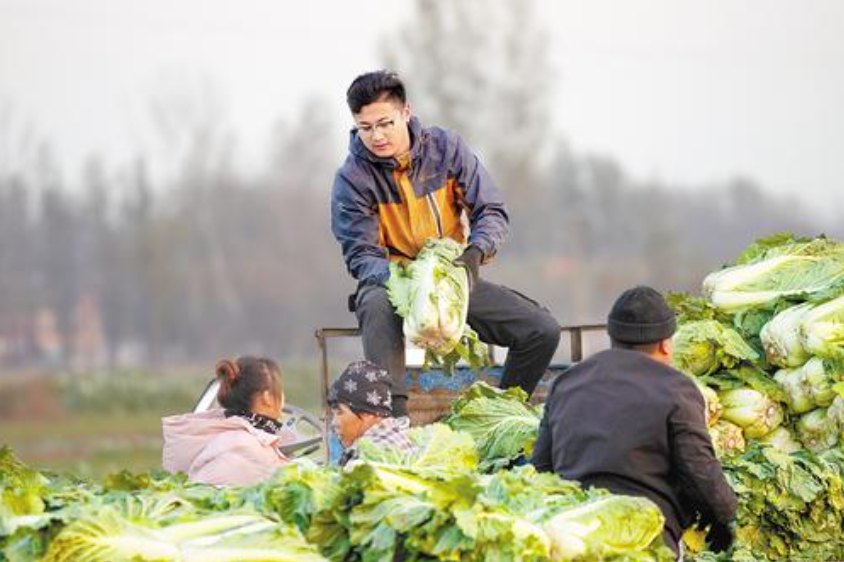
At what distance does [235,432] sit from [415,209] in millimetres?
1668

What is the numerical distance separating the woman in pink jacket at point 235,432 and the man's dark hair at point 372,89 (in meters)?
1.34

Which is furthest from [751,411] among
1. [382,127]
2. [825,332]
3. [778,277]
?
[382,127]

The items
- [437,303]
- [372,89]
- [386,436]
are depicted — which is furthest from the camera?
[372,89]

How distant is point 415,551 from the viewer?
5.07 metres

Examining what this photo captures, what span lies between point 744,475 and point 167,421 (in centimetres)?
275

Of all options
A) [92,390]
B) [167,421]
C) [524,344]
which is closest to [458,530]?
[167,421]

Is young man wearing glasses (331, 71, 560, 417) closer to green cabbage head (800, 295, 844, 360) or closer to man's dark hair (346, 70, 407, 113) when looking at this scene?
man's dark hair (346, 70, 407, 113)

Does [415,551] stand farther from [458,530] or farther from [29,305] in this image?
[29,305]

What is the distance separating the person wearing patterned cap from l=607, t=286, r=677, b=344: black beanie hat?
1.13 meters

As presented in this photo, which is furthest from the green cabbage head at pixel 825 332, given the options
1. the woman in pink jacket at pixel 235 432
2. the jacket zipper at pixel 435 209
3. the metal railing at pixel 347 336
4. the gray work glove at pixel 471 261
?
the woman in pink jacket at pixel 235 432

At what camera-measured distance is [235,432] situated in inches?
284

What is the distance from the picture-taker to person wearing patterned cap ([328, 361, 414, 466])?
6.60 m

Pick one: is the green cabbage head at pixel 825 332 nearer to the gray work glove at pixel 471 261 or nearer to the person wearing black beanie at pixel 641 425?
the gray work glove at pixel 471 261

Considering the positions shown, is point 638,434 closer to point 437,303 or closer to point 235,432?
point 437,303
